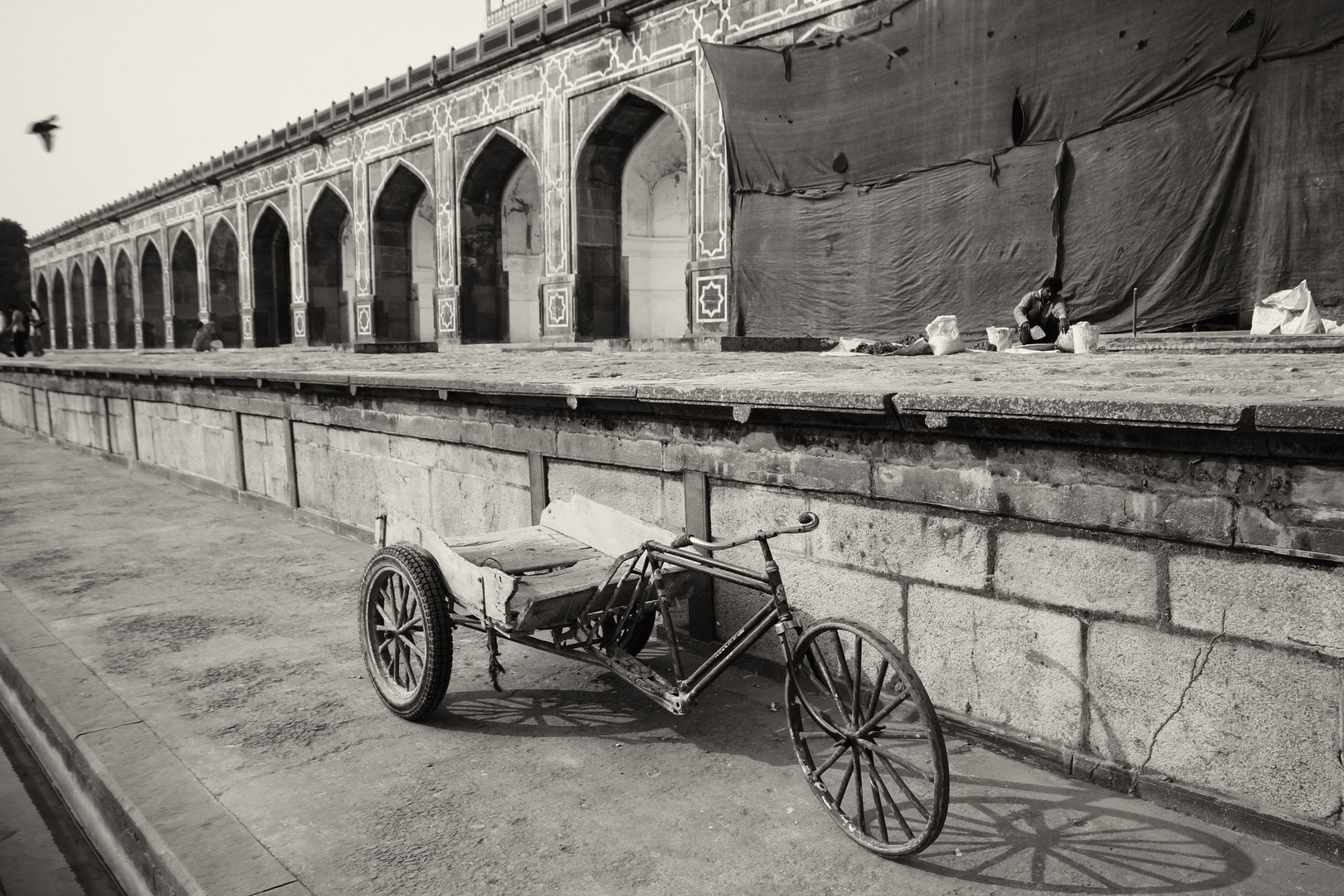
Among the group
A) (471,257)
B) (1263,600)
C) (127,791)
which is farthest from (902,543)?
(471,257)

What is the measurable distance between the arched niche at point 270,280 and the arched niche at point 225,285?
118cm

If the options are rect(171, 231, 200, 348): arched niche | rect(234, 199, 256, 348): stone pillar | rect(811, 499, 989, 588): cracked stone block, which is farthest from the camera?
rect(171, 231, 200, 348): arched niche

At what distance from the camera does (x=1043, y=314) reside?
9.07 metres

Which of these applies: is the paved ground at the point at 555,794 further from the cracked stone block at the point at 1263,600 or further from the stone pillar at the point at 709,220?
the stone pillar at the point at 709,220

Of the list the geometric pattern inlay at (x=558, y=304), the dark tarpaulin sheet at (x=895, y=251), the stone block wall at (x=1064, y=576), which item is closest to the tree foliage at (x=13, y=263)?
the geometric pattern inlay at (x=558, y=304)

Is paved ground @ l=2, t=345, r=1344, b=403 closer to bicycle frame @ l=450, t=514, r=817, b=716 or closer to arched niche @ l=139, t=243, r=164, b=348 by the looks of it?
bicycle frame @ l=450, t=514, r=817, b=716

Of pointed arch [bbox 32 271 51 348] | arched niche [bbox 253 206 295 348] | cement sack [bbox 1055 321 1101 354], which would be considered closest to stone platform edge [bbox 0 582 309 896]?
cement sack [bbox 1055 321 1101 354]

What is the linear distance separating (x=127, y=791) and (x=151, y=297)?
34665 mm

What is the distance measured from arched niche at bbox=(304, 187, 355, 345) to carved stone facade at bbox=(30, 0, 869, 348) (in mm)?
43

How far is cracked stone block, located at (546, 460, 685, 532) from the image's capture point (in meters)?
4.07

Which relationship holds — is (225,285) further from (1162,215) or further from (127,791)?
(127,791)

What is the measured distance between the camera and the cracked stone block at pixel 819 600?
324cm

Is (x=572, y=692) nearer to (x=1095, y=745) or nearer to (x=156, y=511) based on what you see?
(x=1095, y=745)

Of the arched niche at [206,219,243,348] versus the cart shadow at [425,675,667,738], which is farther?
the arched niche at [206,219,243,348]
